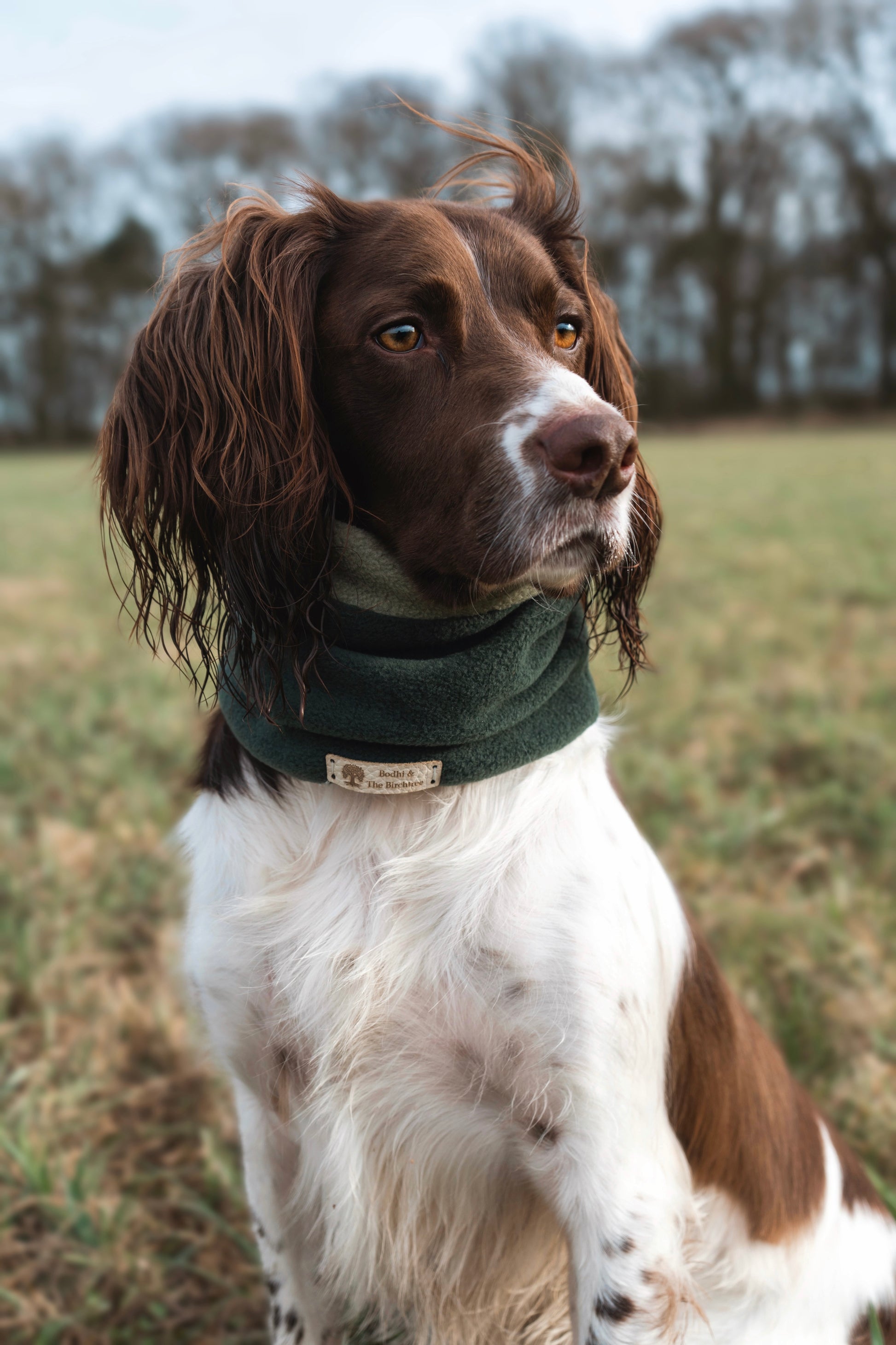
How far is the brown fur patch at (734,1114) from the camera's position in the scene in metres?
1.78

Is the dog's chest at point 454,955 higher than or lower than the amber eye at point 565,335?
lower

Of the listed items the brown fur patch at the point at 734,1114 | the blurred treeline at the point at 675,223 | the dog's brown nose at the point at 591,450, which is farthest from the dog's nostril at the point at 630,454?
the blurred treeline at the point at 675,223

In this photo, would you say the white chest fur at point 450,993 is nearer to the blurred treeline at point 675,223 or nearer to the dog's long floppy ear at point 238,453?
the dog's long floppy ear at point 238,453

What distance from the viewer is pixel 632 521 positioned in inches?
70.3

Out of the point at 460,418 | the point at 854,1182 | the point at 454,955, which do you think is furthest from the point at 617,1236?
the point at 460,418

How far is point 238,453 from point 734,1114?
135cm

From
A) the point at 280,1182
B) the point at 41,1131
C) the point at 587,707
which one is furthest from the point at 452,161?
the point at 41,1131

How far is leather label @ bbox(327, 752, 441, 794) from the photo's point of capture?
1.64 m

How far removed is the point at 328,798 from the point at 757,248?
43.4 meters

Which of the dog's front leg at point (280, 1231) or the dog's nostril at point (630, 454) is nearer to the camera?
the dog's nostril at point (630, 454)

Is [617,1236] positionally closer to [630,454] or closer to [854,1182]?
[854,1182]

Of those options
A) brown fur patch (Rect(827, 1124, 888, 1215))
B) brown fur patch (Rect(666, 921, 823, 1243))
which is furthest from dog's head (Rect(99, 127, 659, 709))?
brown fur patch (Rect(827, 1124, 888, 1215))

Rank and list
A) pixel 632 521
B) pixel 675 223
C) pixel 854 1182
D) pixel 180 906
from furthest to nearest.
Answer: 1. pixel 675 223
2. pixel 180 906
3. pixel 854 1182
4. pixel 632 521

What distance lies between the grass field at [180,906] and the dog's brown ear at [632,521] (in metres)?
0.59
